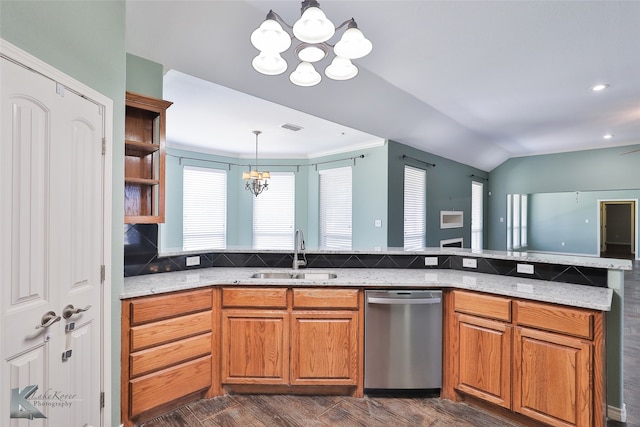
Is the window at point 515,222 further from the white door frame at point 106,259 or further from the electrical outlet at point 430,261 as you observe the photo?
the white door frame at point 106,259

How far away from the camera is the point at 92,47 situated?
1.76 metres

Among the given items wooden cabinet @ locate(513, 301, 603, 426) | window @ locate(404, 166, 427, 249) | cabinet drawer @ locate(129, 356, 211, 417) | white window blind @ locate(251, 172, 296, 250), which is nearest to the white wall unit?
window @ locate(404, 166, 427, 249)

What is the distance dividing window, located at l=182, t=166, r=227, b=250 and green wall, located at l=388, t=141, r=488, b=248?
3.52 metres

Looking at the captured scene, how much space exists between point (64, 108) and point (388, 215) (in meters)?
4.57

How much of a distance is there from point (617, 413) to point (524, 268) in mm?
1047

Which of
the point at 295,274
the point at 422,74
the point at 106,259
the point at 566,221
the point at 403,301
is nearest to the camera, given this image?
the point at 106,259

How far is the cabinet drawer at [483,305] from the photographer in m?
2.13

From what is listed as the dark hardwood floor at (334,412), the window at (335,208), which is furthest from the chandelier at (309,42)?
the window at (335,208)

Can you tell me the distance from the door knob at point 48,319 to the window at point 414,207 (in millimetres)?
4975

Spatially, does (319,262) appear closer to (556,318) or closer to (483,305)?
(483,305)

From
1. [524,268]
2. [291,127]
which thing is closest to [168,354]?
[524,268]

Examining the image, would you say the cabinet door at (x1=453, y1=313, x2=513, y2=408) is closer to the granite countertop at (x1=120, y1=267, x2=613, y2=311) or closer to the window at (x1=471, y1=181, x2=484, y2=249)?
the granite countertop at (x1=120, y1=267, x2=613, y2=311)

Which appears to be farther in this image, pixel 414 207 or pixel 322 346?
pixel 414 207

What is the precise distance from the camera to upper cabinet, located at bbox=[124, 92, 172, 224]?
2447 mm
